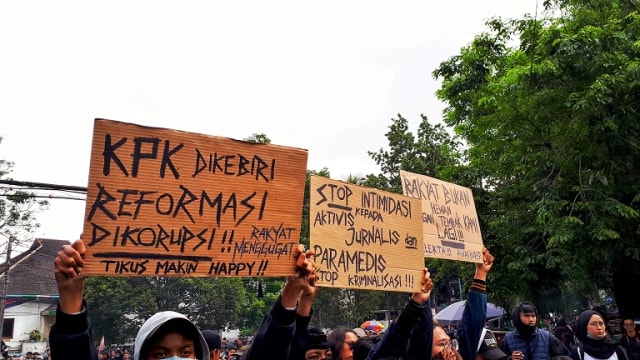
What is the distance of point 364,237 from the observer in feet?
11.2

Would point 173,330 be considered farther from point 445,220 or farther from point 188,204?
point 445,220

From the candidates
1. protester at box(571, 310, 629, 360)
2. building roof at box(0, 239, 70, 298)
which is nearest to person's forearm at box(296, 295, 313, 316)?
protester at box(571, 310, 629, 360)

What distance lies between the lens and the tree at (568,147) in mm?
9258

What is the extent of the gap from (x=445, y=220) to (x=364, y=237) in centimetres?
105

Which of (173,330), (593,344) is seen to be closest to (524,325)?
(593,344)

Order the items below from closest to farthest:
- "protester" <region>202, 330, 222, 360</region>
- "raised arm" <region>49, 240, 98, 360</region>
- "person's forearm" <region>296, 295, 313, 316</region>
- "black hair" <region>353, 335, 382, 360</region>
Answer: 1. "raised arm" <region>49, 240, 98, 360</region>
2. "person's forearm" <region>296, 295, 313, 316</region>
3. "black hair" <region>353, 335, 382, 360</region>
4. "protester" <region>202, 330, 222, 360</region>

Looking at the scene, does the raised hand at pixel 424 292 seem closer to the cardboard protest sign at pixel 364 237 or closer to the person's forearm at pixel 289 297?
the cardboard protest sign at pixel 364 237

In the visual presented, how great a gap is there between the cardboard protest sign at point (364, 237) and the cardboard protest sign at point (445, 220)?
226 millimetres

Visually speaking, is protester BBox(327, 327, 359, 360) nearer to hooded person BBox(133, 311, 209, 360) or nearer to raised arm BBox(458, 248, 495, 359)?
raised arm BBox(458, 248, 495, 359)

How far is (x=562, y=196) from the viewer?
1082 centimetres

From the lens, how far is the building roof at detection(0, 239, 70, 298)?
39219 mm

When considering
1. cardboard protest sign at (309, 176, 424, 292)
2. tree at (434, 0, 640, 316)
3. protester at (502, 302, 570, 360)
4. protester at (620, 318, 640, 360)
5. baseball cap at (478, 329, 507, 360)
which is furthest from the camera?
tree at (434, 0, 640, 316)

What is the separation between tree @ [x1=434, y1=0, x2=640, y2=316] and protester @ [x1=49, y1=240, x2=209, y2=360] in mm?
8503

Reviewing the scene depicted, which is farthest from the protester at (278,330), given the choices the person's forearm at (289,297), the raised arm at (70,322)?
the raised arm at (70,322)
